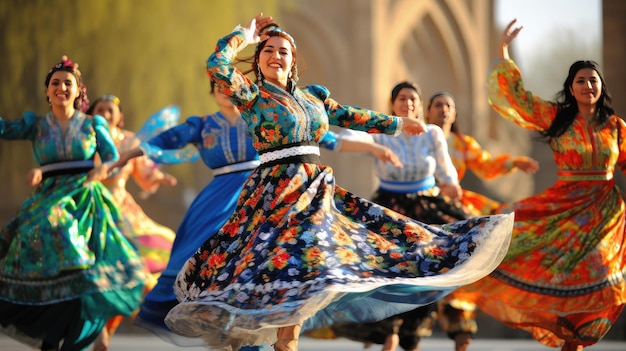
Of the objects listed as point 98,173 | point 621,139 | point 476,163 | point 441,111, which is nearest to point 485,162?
point 476,163

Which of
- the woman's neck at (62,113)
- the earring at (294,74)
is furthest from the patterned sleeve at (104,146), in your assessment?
the earring at (294,74)

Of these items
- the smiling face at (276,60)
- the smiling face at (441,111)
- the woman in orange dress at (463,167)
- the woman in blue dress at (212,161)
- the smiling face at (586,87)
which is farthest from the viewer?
the smiling face at (441,111)

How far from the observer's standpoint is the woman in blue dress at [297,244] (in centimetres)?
491

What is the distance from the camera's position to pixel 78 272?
687 centimetres

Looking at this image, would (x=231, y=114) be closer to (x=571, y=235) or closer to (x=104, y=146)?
(x=104, y=146)

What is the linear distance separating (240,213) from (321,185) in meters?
0.41

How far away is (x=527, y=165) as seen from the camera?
771cm

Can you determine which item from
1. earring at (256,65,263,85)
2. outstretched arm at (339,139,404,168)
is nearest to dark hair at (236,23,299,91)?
earring at (256,65,263,85)

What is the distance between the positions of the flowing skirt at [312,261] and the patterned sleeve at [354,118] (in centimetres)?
30

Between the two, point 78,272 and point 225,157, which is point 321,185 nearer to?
A: point 225,157

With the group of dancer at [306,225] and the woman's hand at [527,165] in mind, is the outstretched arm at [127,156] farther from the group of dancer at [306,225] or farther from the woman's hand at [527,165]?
the woman's hand at [527,165]

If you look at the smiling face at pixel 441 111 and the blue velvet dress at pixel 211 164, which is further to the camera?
the smiling face at pixel 441 111

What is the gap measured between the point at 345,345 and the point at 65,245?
3.37 m

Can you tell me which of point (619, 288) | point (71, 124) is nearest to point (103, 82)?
point (71, 124)
